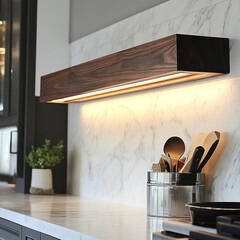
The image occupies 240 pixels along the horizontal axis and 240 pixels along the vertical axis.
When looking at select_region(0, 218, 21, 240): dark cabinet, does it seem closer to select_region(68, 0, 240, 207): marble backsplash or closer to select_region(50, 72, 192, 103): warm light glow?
select_region(68, 0, 240, 207): marble backsplash

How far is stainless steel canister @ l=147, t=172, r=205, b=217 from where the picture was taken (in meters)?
2.17

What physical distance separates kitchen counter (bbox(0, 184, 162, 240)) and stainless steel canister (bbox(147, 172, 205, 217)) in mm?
64

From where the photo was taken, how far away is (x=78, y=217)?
2.23 m

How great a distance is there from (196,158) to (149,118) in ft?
1.88

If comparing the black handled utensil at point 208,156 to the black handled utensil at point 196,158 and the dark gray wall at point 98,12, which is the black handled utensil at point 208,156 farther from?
the dark gray wall at point 98,12

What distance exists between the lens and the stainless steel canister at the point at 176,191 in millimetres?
2166

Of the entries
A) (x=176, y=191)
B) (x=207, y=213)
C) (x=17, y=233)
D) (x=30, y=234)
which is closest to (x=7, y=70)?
(x=17, y=233)

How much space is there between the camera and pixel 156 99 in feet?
8.61

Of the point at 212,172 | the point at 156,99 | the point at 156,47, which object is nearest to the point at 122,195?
the point at 156,99

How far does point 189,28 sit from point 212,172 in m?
0.60

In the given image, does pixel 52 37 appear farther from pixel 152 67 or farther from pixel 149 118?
pixel 152 67

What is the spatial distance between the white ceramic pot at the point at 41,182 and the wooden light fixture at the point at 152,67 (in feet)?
1.86

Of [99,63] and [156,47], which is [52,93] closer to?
[99,63]

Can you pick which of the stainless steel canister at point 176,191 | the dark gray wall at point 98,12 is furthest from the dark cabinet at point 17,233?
the dark gray wall at point 98,12
